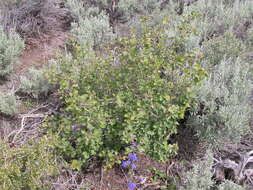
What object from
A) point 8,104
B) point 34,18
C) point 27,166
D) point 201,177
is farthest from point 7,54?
point 201,177

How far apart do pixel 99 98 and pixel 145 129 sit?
0.61 m

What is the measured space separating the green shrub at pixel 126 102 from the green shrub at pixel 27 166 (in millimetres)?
340

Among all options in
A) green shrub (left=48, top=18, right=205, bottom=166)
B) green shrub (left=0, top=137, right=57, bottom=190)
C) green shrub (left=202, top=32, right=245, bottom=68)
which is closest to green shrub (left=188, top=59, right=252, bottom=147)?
green shrub (left=48, top=18, right=205, bottom=166)

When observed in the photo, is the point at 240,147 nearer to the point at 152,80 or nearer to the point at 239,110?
the point at 239,110

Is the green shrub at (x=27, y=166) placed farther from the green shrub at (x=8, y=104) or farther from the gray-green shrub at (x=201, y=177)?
the gray-green shrub at (x=201, y=177)

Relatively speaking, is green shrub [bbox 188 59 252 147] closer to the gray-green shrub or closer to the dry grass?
the gray-green shrub

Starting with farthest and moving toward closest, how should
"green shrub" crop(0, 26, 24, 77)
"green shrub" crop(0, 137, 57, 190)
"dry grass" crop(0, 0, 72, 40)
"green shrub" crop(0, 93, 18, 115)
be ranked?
"dry grass" crop(0, 0, 72, 40)
"green shrub" crop(0, 26, 24, 77)
"green shrub" crop(0, 93, 18, 115)
"green shrub" crop(0, 137, 57, 190)

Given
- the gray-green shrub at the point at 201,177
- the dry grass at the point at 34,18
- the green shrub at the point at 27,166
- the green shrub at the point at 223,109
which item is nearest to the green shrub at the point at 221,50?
the green shrub at the point at 223,109

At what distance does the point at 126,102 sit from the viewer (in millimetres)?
2711

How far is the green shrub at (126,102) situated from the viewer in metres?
2.58

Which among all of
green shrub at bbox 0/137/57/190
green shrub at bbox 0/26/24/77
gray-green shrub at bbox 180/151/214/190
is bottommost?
gray-green shrub at bbox 180/151/214/190

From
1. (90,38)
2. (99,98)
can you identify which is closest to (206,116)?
(99,98)

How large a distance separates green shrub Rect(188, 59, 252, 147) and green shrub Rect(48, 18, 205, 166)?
0.37 m

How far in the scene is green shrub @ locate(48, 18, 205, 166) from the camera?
258 centimetres
